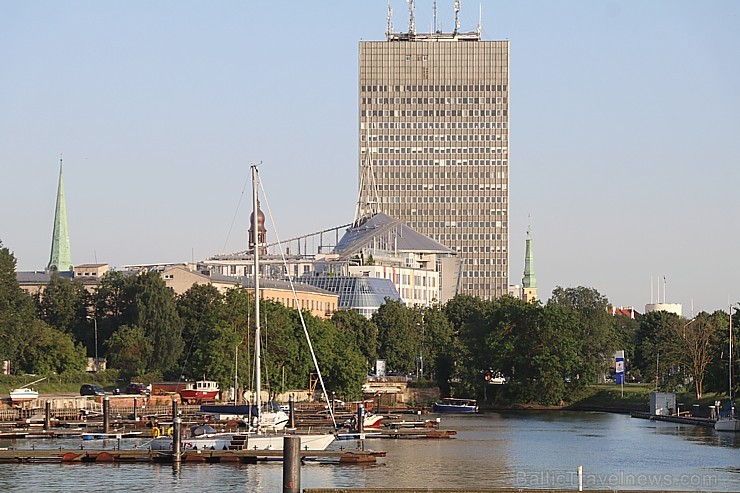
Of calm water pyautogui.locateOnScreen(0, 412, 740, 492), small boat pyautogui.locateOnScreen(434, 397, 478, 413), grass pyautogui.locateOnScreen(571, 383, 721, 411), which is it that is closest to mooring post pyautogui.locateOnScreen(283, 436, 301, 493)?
calm water pyautogui.locateOnScreen(0, 412, 740, 492)

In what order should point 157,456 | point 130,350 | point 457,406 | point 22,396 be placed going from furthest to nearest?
point 457,406 < point 130,350 < point 22,396 < point 157,456

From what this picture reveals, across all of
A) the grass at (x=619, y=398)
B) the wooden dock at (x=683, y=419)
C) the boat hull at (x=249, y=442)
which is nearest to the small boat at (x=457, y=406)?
the grass at (x=619, y=398)

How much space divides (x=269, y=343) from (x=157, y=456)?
2521 inches

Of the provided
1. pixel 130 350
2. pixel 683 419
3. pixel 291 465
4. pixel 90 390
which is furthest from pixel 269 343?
pixel 291 465

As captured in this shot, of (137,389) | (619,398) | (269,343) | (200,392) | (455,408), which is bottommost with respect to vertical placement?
(455,408)

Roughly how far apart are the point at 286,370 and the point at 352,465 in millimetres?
65888

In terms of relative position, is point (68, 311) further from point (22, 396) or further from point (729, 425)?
point (729, 425)

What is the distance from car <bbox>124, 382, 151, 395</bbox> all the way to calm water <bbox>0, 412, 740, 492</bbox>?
33469 millimetres

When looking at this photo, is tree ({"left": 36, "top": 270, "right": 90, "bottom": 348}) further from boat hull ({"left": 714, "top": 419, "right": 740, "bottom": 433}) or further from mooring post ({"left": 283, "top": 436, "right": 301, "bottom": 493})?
mooring post ({"left": 283, "top": 436, "right": 301, "bottom": 493})

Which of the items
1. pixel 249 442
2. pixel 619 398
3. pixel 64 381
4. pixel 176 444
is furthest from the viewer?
pixel 619 398

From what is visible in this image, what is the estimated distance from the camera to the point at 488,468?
9312cm

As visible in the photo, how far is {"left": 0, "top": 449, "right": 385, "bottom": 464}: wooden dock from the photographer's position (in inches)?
3447

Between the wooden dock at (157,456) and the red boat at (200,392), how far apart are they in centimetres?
5363

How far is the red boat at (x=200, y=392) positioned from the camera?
143 m
